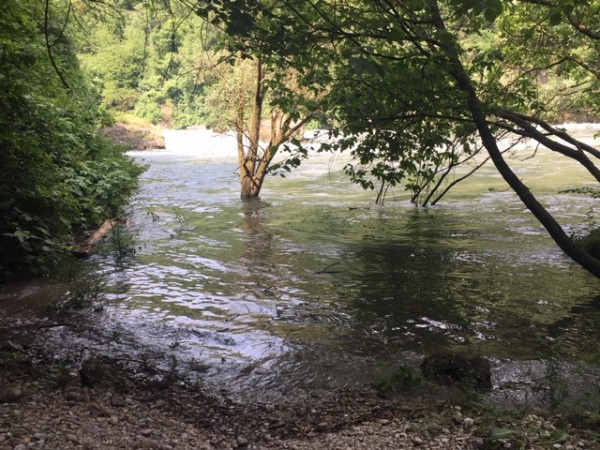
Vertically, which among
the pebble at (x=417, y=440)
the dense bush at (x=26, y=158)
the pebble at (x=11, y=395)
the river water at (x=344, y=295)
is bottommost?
the river water at (x=344, y=295)

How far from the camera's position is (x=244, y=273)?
353 inches

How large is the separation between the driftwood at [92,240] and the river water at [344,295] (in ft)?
1.08

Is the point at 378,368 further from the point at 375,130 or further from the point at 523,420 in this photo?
the point at 375,130

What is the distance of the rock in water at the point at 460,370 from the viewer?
4.60m

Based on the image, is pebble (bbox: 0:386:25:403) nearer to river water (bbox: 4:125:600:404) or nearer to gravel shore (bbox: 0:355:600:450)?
gravel shore (bbox: 0:355:600:450)

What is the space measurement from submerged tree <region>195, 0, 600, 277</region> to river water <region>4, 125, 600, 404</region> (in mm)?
1457

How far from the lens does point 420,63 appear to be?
19.0ft

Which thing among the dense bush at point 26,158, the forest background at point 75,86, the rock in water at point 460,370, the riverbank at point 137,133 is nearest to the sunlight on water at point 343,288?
the rock in water at point 460,370

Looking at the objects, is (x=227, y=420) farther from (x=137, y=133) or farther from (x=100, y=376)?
(x=137, y=133)

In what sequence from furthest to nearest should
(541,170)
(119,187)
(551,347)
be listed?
(541,170)
(119,187)
(551,347)

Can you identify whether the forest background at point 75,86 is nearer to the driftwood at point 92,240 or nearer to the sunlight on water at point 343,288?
the driftwood at point 92,240

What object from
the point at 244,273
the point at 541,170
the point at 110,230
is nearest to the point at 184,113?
the point at 541,170

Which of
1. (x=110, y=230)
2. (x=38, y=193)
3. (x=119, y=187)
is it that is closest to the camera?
(x=38, y=193)

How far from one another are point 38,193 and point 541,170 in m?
23.6
